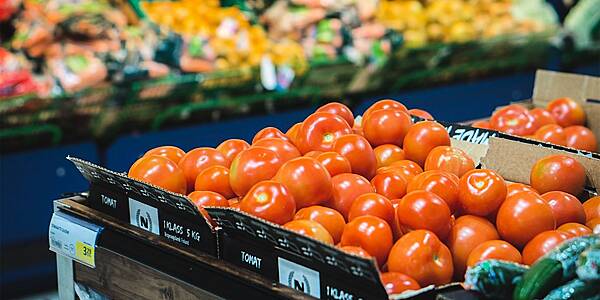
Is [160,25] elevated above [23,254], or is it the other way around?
[160,25]

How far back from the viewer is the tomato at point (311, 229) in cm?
162

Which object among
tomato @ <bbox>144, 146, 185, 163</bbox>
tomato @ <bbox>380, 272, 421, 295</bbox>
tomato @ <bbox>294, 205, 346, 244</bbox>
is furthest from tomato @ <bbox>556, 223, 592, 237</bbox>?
tomato @ <bbox>144, 146, 185, 163</bbox>

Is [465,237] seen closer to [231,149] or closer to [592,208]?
[592,208]

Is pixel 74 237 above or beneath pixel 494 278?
beneath

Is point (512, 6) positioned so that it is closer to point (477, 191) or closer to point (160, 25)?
point (160, 25)

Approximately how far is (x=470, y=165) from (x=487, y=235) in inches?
12.7

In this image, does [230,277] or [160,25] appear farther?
[160,25]

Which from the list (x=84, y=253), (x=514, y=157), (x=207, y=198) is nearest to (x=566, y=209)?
(x=514, y=157)

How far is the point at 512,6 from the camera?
5652mm

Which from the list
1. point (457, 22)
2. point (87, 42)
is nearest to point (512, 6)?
point (457, 22)

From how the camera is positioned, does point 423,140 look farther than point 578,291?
Yes

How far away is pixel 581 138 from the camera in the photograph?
8.46 feet

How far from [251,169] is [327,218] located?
23 cm

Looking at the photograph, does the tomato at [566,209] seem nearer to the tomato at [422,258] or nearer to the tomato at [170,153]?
the tomato at [422,258]
